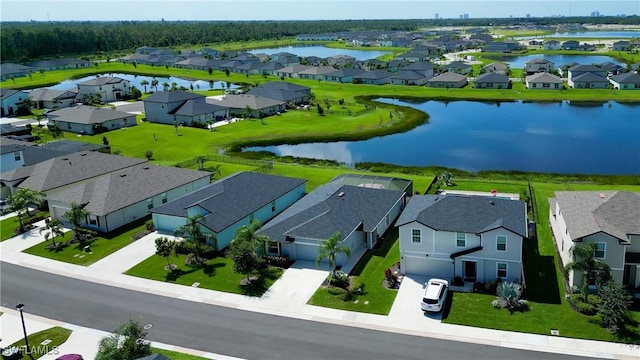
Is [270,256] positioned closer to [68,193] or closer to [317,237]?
[317,237]

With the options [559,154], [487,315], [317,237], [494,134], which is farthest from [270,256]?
[494,134]

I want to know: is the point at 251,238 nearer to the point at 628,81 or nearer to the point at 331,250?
the point at 331,250

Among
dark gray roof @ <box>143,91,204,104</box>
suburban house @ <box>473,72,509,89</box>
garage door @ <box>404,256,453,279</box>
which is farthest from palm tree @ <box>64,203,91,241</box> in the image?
suburban house @ <box>473,72,509,89</box>

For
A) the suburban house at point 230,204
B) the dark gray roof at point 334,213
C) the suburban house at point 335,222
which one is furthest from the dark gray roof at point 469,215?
the suburban house at point 230,204

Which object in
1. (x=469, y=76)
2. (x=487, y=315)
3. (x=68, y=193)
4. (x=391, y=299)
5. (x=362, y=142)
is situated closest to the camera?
(x=487, y=315)

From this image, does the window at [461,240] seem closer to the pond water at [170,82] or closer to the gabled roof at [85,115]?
the gabled roof at [85,115]

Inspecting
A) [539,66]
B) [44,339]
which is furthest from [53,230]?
[539,66]
